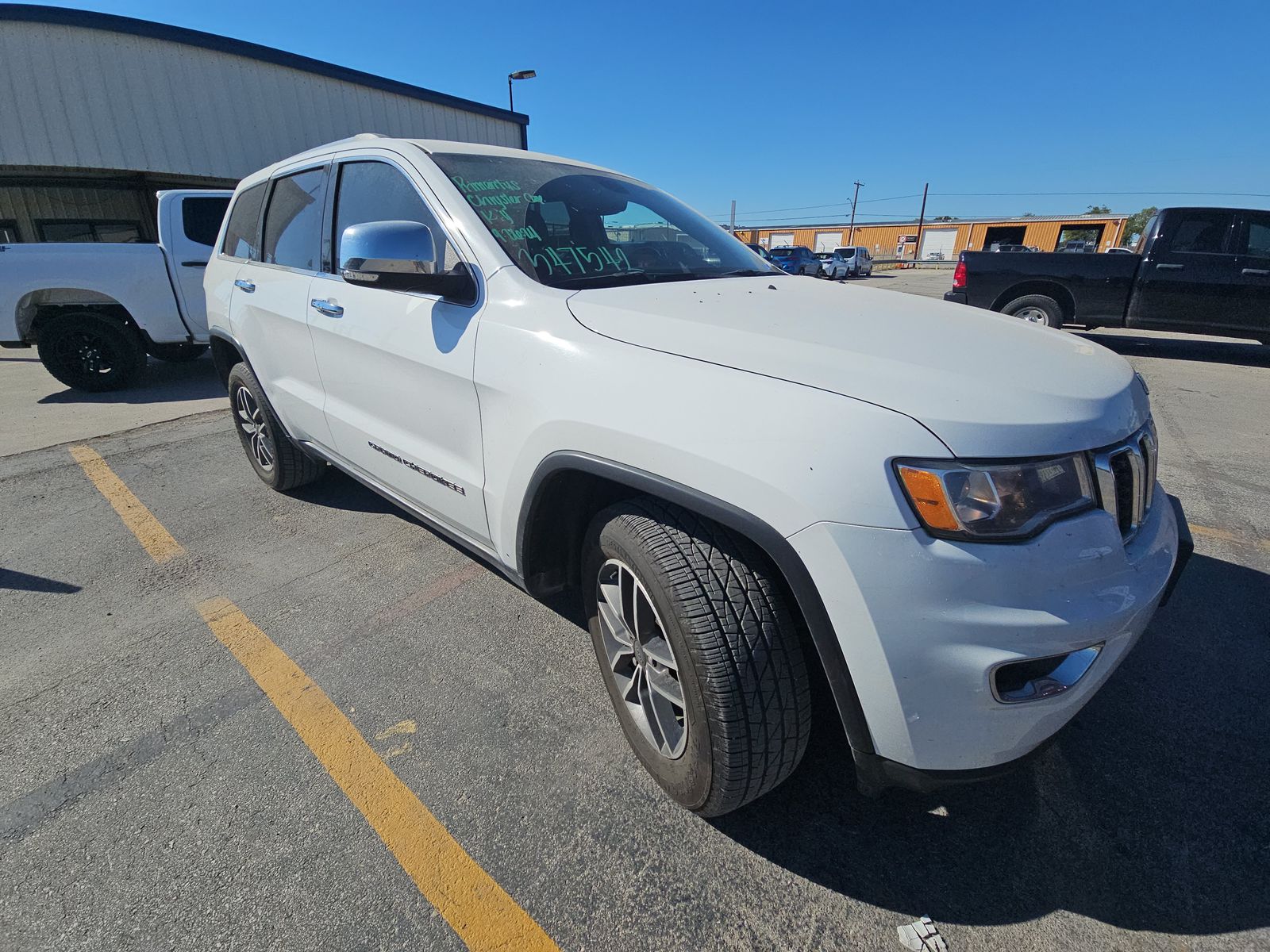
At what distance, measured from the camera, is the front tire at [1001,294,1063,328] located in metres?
8.38

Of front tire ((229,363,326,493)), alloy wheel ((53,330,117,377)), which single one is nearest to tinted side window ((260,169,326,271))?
front tire ((229,363,326,493))

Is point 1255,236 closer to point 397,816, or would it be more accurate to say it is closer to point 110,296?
point 397,816

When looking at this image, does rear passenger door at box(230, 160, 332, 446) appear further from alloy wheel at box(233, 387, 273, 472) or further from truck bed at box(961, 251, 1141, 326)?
truck bed at box(961, 251, 1141, 326)

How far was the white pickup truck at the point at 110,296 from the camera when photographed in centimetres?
596

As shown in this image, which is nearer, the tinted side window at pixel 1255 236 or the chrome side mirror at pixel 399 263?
the chrome side mirror at pixel 399 263

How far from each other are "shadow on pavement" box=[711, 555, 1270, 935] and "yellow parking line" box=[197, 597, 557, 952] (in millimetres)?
632

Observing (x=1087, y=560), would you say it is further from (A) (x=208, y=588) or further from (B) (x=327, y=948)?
(A) (x=208, y=588)

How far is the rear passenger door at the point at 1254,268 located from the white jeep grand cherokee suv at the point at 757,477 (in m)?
8.35

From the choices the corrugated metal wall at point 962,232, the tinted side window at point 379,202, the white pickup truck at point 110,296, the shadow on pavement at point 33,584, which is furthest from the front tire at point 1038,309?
the corrugated metal wall at point 962,232

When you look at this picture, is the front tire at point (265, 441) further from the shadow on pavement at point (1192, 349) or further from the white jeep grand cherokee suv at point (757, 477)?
the shadow on pavement at point (1192, 349)

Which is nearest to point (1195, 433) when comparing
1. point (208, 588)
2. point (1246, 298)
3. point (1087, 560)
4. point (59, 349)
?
point (1246, 298)

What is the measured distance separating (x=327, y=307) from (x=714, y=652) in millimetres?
2241

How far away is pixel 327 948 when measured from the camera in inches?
54.7

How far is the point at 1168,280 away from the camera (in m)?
7.79
